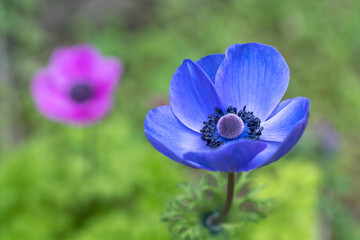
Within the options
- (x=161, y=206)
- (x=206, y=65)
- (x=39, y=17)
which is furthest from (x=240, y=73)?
(x=39, y=17)

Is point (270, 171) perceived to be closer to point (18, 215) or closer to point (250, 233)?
point (250, 233)

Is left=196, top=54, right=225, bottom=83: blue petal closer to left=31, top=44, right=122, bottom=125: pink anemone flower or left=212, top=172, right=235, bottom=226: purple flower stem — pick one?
left=212, top=172, right=235, bottom=226: purple flower stem

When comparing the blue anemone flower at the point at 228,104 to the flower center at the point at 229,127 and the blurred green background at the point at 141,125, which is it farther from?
the blurred green background at the point at 141,125

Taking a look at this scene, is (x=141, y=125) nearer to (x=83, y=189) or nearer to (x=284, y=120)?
(x=83, y=189)

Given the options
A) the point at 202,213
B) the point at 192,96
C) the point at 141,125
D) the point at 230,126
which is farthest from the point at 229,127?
the point at 141,125

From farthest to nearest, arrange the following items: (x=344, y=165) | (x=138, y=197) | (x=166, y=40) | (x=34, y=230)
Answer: (x=166, y=40), (x=344, y=165), (x=138, y=197), (x=34, y=230)
